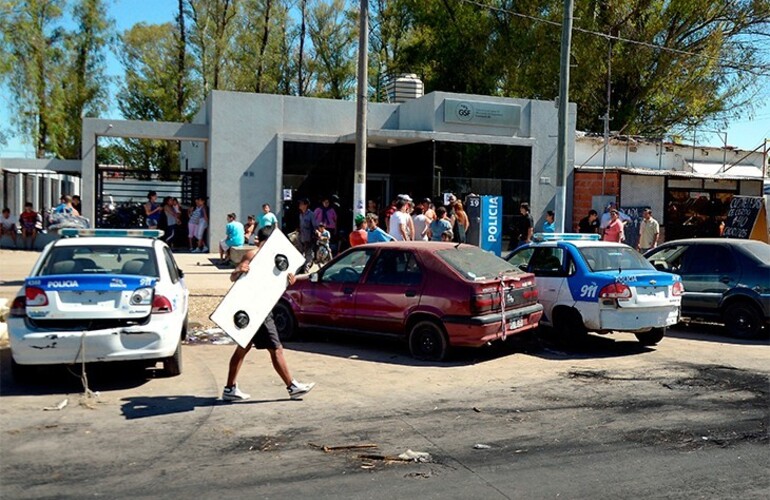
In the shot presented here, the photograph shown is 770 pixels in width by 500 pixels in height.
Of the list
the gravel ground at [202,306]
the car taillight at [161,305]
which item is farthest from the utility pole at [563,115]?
the car taillight at [161,305]

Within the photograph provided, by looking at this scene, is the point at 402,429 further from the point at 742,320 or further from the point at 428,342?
the point at 742,320

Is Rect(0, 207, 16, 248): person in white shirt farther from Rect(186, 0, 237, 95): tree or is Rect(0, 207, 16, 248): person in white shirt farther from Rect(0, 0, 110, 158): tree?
Rect(186, 0, 237, 95): tree

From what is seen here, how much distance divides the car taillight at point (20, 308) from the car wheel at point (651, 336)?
8.04 metres

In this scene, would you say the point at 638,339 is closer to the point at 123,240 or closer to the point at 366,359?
the point at 366,359

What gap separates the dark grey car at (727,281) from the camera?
11.9 meters

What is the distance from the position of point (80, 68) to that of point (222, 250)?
25754 mm

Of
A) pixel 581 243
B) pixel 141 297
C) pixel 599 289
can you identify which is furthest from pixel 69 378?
pixel 581 243

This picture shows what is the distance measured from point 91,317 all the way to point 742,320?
9.44 metres

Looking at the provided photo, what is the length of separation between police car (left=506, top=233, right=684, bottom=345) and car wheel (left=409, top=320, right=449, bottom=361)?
2.14m

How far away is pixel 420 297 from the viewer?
9734 mm

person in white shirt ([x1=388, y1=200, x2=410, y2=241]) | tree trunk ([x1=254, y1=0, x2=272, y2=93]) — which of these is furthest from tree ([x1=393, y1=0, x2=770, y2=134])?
person in white shirt ([x1=388, y1=200, x2=410, y2=241])

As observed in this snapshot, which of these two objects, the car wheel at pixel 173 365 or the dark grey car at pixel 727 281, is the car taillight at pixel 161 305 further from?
the dark grey car at pixel 727 281

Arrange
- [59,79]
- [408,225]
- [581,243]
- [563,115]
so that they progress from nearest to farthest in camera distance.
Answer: [581,243] → [408,225] → [563,115] → [59,79]

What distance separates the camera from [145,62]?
146 feet
